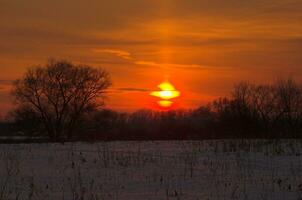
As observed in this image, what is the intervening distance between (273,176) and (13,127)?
219 ft

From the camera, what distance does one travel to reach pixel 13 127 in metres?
74.0

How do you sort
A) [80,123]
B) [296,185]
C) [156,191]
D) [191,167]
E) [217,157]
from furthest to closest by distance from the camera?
[80,123] → [217,157] → [191,167] → [296,185] → [156,191]

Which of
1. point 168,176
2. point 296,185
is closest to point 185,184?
point 168,176

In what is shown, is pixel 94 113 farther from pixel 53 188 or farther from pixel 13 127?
pixel 53 188

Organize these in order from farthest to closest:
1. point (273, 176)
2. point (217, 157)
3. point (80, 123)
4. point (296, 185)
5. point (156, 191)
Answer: point (80, 123)
point (217, 157)
point (273, 176)
point (296, 185)
point (156, 191)

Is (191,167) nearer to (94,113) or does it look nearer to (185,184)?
(185,184)

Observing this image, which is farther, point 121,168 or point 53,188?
point 121,168

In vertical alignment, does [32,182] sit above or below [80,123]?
below

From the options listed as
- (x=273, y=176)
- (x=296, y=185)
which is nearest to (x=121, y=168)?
(x=273, y=176)

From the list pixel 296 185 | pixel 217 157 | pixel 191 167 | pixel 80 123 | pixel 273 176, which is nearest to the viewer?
pixel 296 185

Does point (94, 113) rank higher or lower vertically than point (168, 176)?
higher

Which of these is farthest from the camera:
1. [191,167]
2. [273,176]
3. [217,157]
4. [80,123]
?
[80,123]

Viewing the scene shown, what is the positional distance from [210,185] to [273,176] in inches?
87.5

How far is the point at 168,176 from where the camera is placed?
479 inches
